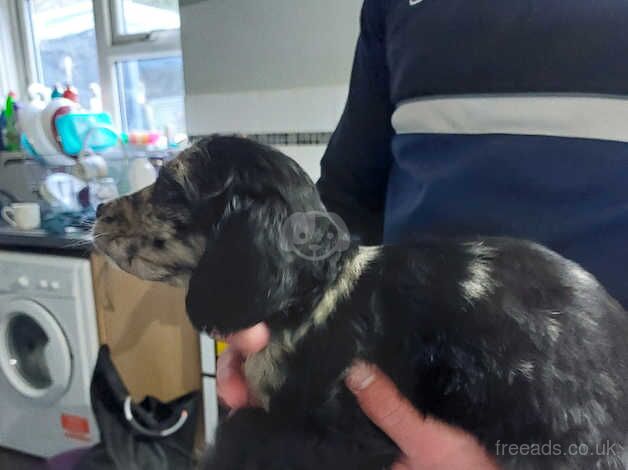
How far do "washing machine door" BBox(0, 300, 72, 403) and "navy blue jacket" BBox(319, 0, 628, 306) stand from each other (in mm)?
1821

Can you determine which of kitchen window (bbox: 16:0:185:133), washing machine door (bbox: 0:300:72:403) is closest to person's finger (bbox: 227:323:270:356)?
washing machine door (bbox: 0:300:72:403)

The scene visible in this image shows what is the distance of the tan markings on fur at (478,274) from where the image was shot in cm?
68

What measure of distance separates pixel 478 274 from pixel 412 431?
0.21 meters

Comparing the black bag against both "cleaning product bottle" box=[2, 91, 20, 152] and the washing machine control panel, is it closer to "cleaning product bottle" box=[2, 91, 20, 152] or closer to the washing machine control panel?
the washing machine control panel

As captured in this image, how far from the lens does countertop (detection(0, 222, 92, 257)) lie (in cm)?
207

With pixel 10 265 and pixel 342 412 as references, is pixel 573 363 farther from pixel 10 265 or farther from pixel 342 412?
pixel 10 265

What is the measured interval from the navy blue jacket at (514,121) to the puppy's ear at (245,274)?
22 cm

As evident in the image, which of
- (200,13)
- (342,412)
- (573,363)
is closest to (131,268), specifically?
(342,412)

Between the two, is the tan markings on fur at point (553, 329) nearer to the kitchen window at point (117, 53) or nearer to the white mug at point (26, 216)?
the white mug at point (26, 216)

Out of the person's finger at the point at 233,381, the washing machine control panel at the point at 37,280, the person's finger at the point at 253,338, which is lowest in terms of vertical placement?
the washing machine control panel at the point at 37,280

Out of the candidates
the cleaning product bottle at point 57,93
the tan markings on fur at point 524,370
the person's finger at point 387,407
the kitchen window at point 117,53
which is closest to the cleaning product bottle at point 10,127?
the cleaning product bottle at point 57,93

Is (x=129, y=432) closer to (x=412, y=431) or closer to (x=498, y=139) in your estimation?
(x=412, y=431)

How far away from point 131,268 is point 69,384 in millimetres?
1682

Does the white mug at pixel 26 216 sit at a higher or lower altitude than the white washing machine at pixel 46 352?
higher
